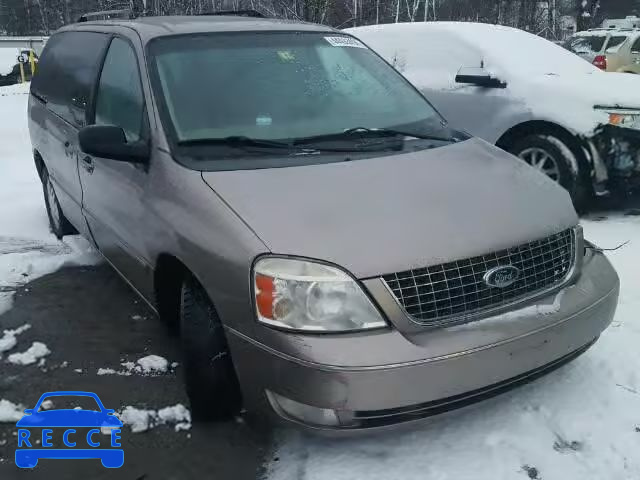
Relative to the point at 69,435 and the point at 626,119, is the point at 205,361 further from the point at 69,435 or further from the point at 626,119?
the point at 626,119

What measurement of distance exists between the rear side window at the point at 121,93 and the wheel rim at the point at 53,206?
1657 mm

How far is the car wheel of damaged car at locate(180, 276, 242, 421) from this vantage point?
261 centimetres

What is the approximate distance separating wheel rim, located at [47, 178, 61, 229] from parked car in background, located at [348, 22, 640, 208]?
3.71 metres

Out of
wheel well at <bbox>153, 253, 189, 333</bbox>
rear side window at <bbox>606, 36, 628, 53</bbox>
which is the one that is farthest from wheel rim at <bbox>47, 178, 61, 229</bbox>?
rear side window at <bbox>606, 36, 628, 53</bbox>

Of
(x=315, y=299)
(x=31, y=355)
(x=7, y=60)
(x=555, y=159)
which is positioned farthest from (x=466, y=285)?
(x=7, y=60)

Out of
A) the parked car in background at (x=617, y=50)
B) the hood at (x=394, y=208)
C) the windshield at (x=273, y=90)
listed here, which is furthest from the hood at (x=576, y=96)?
the parked car in background at (x=617, y=50)

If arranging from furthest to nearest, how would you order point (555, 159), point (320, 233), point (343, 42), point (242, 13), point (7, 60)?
point (7, 60) → point (555, 159) → point (242, 13) → point (343, 42) → point (320, 233)

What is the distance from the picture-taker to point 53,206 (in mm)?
5289

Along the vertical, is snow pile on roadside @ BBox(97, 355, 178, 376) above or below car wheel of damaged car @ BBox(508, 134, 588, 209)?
below

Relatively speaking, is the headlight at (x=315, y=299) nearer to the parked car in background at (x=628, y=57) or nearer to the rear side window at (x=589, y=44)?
the parked car in background at (x=628, y=57)

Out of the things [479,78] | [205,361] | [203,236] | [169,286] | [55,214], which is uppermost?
[479,78]

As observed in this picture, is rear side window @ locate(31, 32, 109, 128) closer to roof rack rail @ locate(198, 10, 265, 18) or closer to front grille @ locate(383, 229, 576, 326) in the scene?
roof rack rail @ locate(198, 10, 265, 18)

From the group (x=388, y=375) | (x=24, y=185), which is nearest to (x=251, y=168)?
(x=388, y=375)

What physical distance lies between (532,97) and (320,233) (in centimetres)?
409
